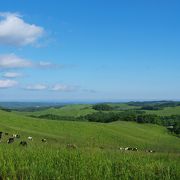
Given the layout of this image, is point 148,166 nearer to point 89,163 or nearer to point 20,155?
point 89,163

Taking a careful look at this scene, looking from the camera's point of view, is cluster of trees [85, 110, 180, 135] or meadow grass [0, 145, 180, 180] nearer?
meadow grass [0, 145, 180, 180]

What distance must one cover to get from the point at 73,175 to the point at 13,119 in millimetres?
61801

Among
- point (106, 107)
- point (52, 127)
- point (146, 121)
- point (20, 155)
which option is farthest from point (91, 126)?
point (106, 107)

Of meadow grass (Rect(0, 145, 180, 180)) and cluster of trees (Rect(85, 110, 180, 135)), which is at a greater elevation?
meadow grass (Rect(0, 145, 180, 180))

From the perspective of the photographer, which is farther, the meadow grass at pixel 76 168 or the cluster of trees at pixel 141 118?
the cluster of trees at pixel 141 118

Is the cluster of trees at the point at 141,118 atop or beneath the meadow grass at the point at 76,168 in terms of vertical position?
beneath

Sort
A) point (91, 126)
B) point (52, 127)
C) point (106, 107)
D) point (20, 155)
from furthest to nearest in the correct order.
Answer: point (106, 107) < point (91, 126) < point (52, 127) < point (20, 155)

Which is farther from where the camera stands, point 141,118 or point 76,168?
point 141,118

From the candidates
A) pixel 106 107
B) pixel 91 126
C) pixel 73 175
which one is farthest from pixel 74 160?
pixel 106 107

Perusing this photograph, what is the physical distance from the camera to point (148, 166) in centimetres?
943

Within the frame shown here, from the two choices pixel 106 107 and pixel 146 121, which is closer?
pixel 146 121

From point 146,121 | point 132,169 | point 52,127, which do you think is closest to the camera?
point 132,169

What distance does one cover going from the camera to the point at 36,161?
955 centimetres

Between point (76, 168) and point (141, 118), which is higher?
point (76, 168)
